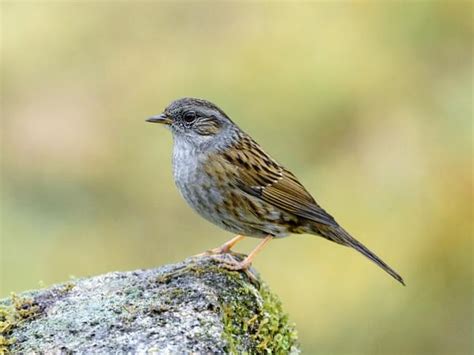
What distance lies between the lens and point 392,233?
9438 mm

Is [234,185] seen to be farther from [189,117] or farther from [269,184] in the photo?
[189,117]

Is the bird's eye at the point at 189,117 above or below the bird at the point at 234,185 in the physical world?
above

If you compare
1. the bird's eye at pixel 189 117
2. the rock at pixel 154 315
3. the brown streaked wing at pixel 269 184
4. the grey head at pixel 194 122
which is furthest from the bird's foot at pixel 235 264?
the bird's eye at pixel 189 117

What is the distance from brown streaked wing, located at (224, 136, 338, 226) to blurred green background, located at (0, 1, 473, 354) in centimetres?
296

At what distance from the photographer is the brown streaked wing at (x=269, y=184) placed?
5.72 meters

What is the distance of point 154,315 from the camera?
165 inches

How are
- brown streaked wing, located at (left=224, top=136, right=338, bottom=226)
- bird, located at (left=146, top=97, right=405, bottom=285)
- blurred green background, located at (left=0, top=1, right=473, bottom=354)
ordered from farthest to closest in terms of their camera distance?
1. blurred green background, located at (left=0, top=1, right=473, bottom=354)
2. brown streaked wing, located at (left=224, top=136, right=338, bottom=226)
3. bird, located at (left=146, top=97, right=405, bottom=285)

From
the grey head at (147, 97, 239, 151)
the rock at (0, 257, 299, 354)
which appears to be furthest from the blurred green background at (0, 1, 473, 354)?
the rock at (0, 257, 299, 354)

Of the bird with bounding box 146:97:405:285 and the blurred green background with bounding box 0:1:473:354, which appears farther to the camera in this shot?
the blurred green background with bounding box 0:1:473:354

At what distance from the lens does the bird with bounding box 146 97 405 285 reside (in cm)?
552

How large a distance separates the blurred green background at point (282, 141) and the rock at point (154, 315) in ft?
12.8

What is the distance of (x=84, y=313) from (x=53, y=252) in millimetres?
5727

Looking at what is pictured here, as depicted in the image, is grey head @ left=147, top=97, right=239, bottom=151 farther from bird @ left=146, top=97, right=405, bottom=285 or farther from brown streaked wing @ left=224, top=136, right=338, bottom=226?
brown streaked wing @ left=224, top=136, right=338, bottom=226

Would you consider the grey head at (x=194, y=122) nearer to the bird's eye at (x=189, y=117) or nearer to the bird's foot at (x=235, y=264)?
the bird's eye at (x=189, y=117)
